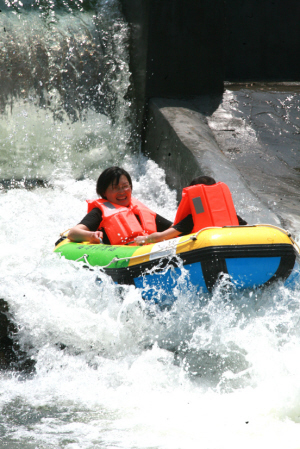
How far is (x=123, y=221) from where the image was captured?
3568 mm

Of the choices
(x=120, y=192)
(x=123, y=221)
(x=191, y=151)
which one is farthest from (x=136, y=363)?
(x=191, y=151)

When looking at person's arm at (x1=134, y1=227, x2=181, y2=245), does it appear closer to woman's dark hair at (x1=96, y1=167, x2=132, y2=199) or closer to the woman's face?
the woman's face

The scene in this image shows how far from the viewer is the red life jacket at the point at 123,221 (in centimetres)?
354

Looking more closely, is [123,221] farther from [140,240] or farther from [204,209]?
[204,209]

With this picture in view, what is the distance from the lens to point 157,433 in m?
2.12

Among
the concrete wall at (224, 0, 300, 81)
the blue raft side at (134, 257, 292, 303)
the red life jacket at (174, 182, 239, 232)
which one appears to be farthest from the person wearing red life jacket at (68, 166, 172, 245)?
the concrete wall at (224, 0, 300, 81)

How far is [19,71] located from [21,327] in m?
4.24

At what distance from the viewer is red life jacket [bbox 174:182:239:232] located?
307cm

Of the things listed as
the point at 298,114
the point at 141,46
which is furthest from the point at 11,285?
the point at 298,114

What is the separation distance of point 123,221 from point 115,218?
66 millimetres

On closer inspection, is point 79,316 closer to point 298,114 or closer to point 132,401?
point 132,401

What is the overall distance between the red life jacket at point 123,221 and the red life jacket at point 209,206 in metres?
0.60

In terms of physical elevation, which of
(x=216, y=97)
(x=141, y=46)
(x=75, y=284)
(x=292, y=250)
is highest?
(x=141, y=46)

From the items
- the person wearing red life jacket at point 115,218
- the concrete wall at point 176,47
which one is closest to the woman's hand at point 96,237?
the person wearing red life jacket at point 115,218
